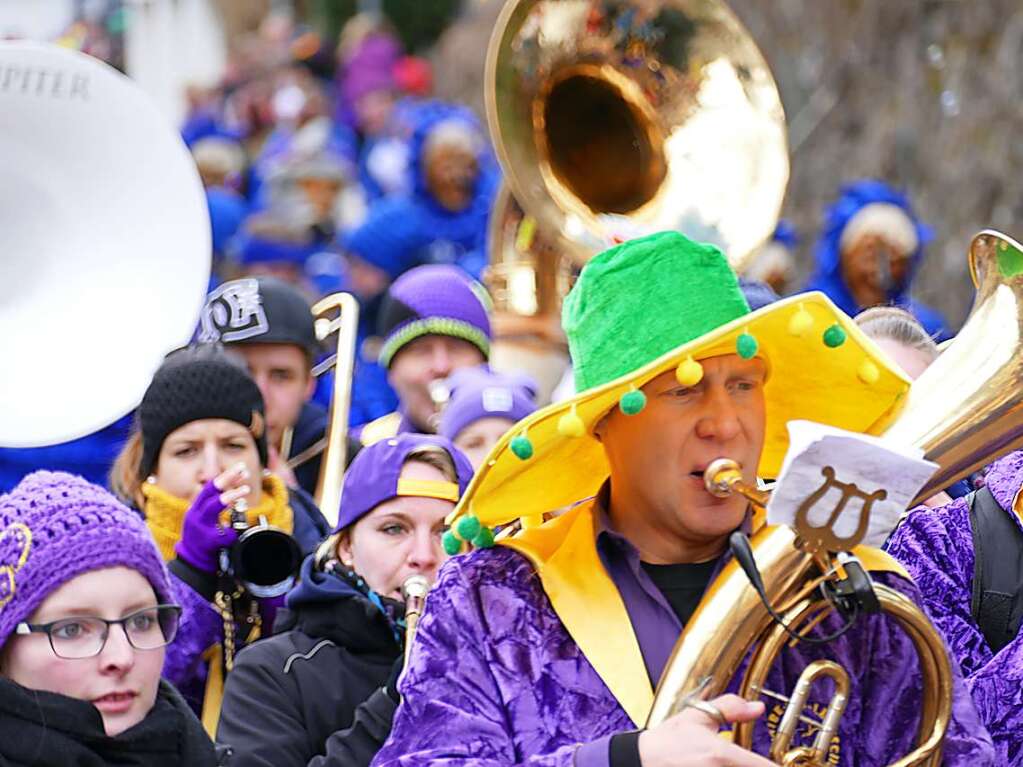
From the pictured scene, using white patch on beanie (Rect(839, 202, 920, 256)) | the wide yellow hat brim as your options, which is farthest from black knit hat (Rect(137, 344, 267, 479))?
white patch on beanie (Rect(839, 202, 920, 256))

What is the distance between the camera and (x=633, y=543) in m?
3.45

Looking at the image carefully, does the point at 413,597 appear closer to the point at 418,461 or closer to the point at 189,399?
the point at 418,461

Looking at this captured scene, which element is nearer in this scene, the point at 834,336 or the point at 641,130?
the point at 834,336

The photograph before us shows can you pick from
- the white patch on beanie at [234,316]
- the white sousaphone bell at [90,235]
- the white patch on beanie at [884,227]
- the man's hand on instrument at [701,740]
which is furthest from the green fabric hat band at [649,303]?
the white patch on beanie at [884,227]

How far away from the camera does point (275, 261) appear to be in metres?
10.2

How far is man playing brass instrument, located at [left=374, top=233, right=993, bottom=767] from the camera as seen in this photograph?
3.23m

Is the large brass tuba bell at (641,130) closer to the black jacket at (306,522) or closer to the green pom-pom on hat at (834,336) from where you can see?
the black jacket at (306,522)

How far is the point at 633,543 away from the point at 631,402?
33 cm

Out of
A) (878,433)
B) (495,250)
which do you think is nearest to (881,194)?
(495,250)

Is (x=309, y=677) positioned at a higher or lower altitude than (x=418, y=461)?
lower

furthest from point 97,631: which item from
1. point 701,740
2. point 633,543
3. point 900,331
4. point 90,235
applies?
point 90,235

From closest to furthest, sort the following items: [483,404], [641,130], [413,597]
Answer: [413,597], [483,404], [641,130]

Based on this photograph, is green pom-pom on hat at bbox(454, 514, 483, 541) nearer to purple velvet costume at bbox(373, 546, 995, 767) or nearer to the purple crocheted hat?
purple velvet costume at bbox(373, 546, 995, 767)

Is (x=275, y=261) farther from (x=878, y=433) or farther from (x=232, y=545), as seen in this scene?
(x=878, y=433)
